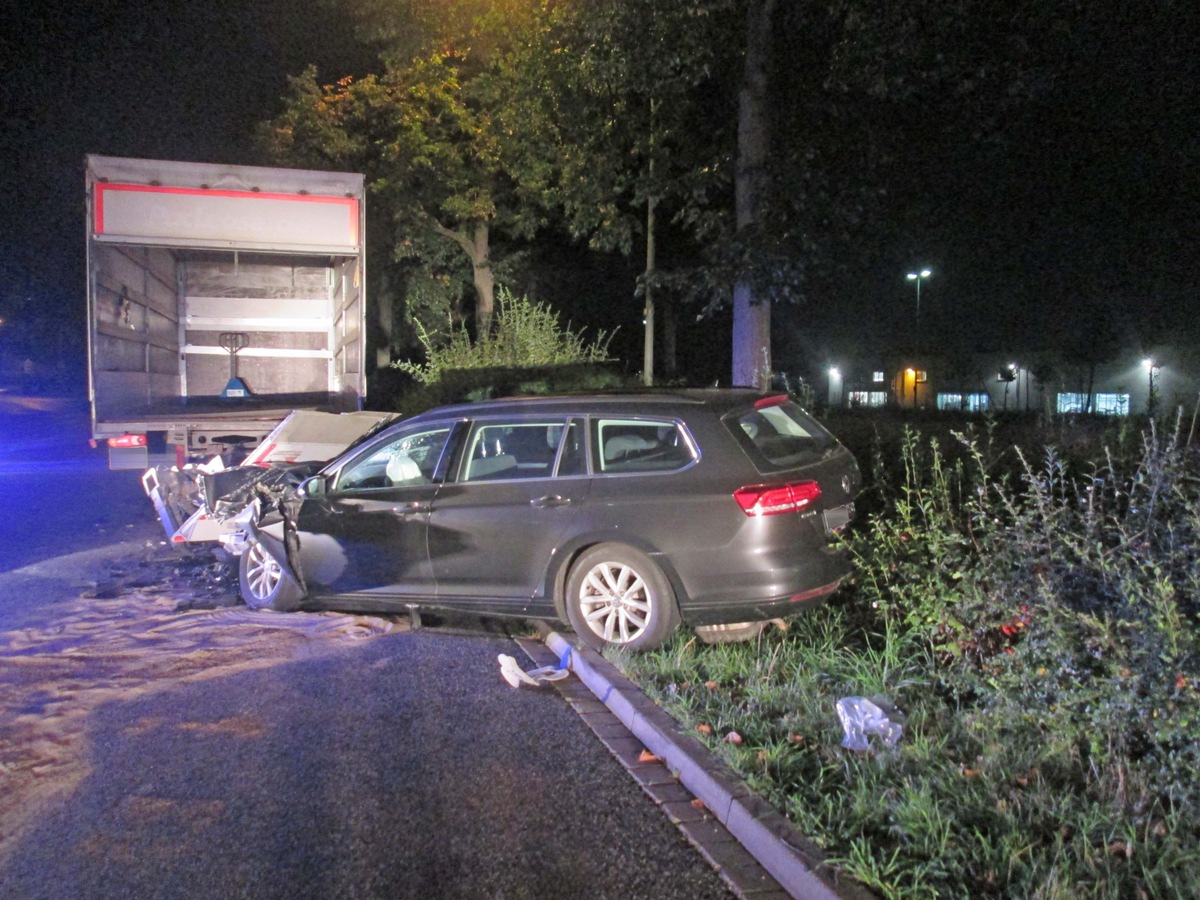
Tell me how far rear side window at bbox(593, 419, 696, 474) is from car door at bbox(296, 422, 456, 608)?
1.23 meters

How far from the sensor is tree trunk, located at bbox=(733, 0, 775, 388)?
40.6 ft

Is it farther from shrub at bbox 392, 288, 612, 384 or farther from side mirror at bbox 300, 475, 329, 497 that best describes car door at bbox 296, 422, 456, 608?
shrub at bbox 392, 288, 612, 384

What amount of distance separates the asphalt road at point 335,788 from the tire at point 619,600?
2.08ft

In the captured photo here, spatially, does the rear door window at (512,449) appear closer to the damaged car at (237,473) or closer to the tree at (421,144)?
the damaged car at (237,473)

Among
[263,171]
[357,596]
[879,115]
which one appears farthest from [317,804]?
[879,115]

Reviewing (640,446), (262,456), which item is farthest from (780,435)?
(262,456)

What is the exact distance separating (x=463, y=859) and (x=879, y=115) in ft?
39.5

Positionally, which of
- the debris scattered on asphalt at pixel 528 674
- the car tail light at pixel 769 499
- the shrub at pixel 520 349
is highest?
the shrub at pixel 520 349

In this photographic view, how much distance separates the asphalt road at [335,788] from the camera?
3.74 m

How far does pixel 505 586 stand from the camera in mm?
6695

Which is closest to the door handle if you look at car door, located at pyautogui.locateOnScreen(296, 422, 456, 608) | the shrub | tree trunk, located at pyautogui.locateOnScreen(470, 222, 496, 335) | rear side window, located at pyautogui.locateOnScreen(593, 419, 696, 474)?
car door, located at pyautogui.locateOnScreen(296, 422, 456, 608)

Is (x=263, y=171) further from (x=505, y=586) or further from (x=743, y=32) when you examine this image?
(x=505, y=586)

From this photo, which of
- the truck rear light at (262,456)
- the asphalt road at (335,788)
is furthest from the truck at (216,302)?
the asphalt road at (335,788)

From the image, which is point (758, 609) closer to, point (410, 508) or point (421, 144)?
point (410, 508)
